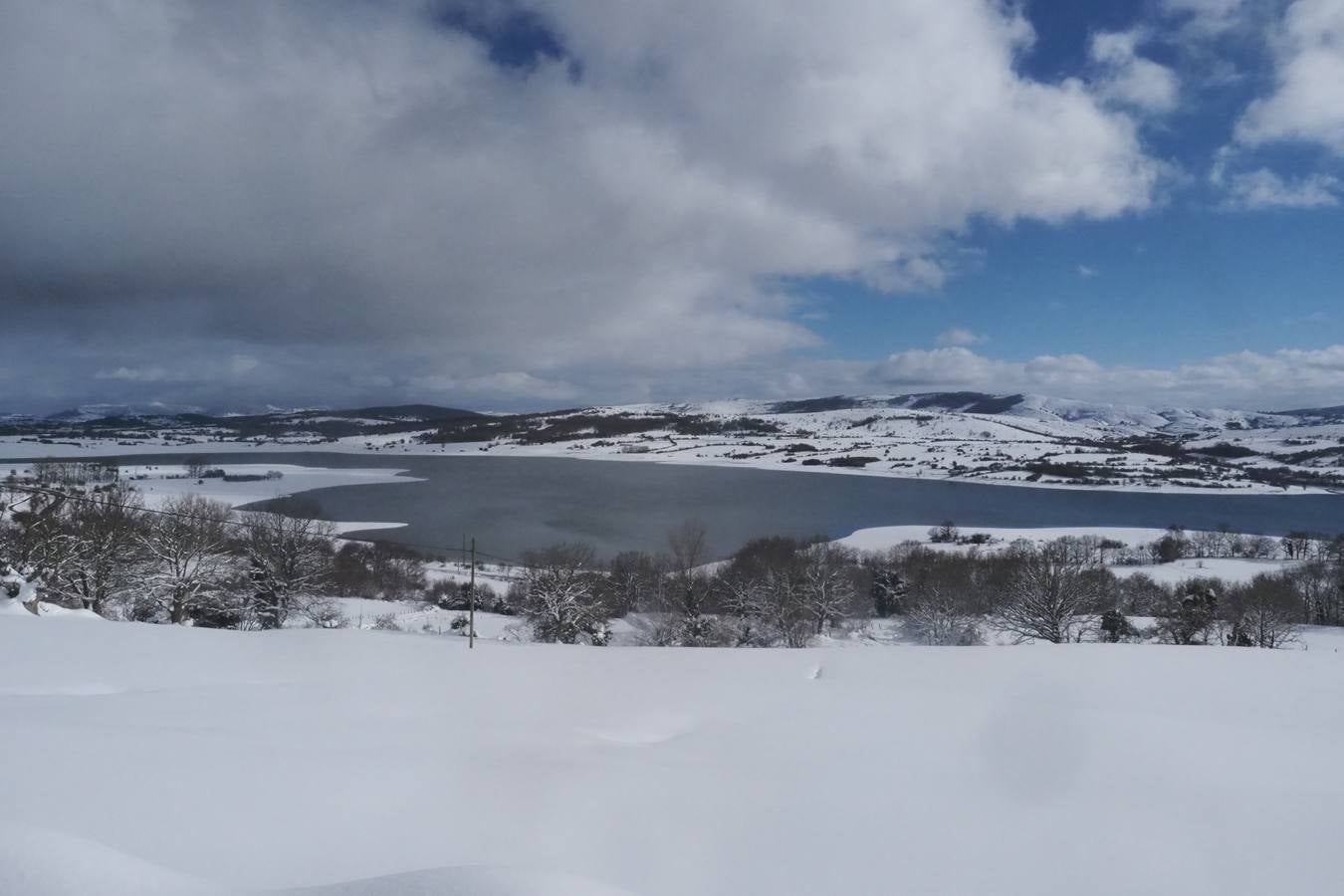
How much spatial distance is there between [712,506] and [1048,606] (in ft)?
88.1

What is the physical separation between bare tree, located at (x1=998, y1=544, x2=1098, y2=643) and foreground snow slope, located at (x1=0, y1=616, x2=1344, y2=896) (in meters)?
11.7

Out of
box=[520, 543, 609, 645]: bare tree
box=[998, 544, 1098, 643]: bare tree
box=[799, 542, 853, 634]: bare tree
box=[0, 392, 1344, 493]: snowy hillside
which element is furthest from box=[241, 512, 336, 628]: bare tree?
box=[0, 392, 1344, 493]: snowy hillside

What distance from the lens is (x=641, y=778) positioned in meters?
2.96

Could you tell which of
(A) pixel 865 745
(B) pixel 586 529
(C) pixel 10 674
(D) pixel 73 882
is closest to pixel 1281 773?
(A) pixel 865 745

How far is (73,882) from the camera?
165 cm

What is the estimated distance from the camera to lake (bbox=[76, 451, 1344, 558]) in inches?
1267

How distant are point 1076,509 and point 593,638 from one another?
48.3 m

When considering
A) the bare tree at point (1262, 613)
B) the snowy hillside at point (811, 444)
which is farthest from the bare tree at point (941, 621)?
the snowy hillside at point (811, 444)

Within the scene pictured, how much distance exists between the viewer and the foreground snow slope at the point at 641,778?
212 centimetres

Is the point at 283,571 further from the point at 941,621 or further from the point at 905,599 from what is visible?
the point at 905,599

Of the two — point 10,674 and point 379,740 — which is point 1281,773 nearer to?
point 379,740

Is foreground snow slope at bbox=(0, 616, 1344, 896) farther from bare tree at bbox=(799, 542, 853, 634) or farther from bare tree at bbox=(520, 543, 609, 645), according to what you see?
bare tree at bbox=(799, 542, 853, 634)

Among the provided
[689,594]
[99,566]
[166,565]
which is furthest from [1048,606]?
[99,566]

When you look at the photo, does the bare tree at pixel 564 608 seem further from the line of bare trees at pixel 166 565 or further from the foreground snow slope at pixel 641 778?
the foreground snow slope at pixel 641 778
